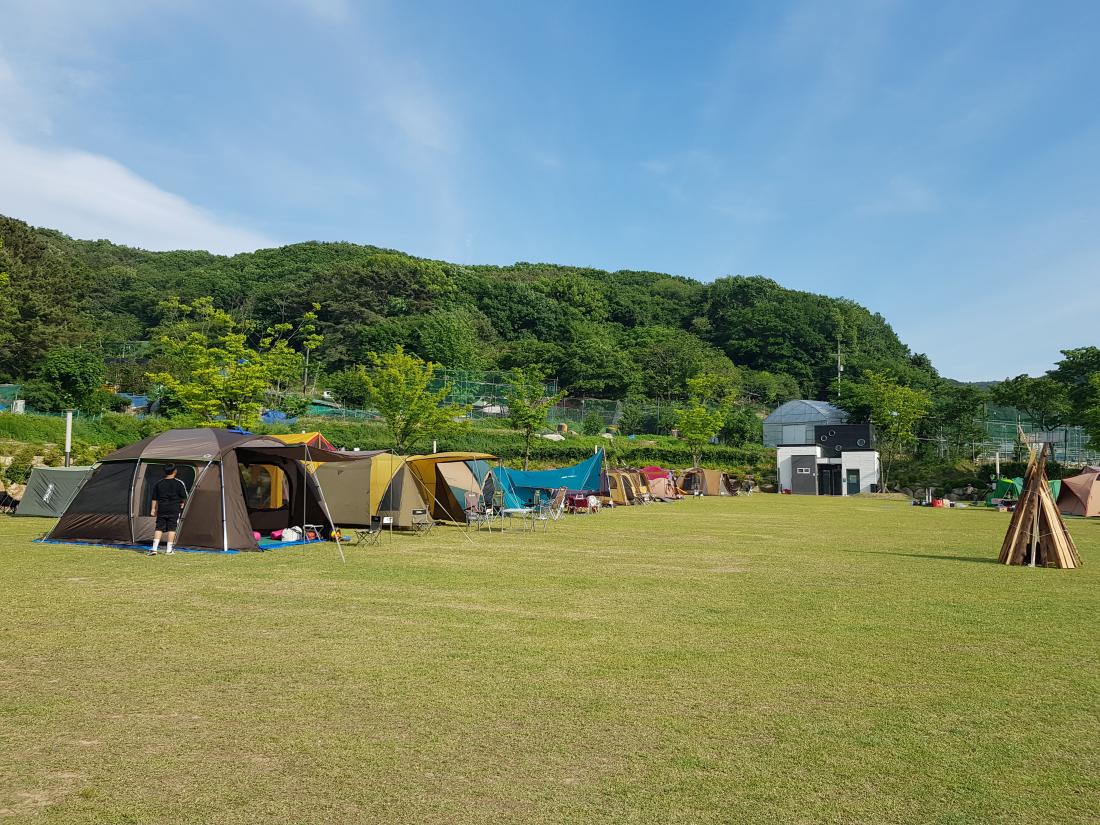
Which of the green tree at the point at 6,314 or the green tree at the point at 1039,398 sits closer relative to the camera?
the green tree at the point at 6,314

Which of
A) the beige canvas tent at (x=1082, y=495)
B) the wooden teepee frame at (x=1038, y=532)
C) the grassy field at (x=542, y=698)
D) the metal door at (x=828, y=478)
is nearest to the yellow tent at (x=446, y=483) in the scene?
the grassy field at (x=542, y=698)

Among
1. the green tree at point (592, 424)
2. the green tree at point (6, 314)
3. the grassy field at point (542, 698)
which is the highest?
the green tree at point (6, 314)

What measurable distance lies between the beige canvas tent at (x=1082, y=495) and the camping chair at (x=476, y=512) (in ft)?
67.0

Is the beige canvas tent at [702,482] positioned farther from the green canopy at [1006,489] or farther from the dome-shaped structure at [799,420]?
the dome-shaped structure at [799,420]

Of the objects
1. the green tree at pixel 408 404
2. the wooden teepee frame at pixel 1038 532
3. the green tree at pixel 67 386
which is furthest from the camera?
the green tree at pixel 67 386

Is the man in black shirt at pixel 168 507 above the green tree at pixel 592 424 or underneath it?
underneath

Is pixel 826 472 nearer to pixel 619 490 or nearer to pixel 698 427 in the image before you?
pixel 698 427

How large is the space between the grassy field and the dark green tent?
960 centimetres

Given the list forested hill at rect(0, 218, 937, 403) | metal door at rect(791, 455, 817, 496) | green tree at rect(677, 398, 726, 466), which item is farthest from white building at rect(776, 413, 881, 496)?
forested hill at rect(0, 218, 937, 403)

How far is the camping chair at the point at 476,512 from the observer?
18.2 m

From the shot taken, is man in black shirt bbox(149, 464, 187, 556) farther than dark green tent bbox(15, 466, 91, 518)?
No

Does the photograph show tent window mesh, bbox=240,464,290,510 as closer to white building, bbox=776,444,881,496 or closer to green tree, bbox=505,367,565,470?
green tree, bbox=505,367,565,470

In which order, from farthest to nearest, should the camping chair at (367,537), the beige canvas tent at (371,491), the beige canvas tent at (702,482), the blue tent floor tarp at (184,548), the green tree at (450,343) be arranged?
the green tree at (450,343) < the beige canvas tent at (702,482) < the beige canvas tent at (371,491) < the camping chair at (367,537) < the blue tent floor tarp at (184,548)

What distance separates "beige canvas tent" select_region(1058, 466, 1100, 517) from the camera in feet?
86.4
